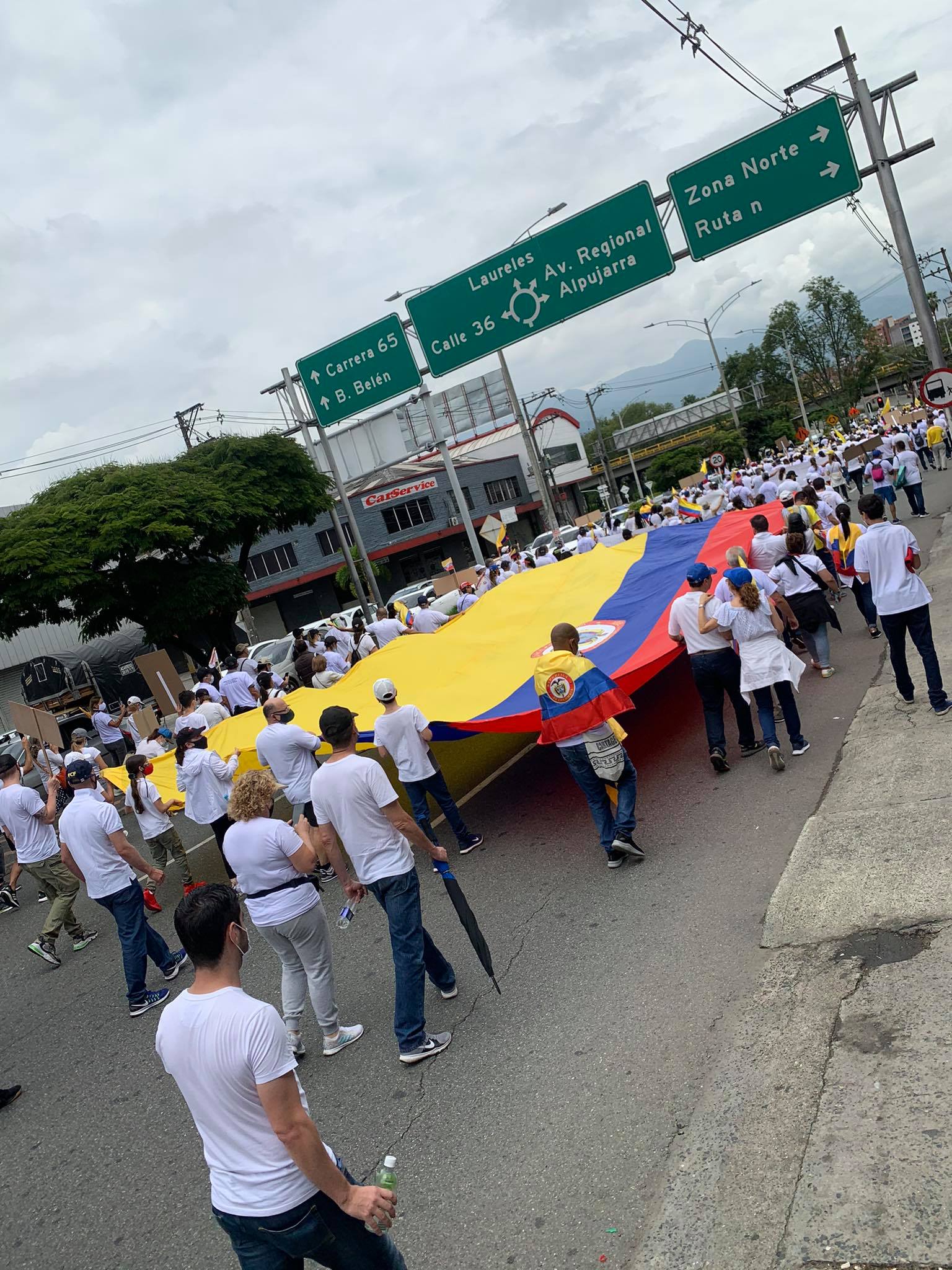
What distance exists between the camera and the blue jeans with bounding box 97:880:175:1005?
6.83m

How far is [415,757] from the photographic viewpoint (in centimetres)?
760

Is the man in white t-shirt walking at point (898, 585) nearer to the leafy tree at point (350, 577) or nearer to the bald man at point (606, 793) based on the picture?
the bald man at point (606, 793)

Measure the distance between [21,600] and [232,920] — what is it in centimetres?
2669

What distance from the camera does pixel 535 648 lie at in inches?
403

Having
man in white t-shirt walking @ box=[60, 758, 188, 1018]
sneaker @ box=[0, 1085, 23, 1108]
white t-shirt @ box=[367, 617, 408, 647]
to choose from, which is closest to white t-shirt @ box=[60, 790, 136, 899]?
man in white t-shirt walking @ box=[60, 758, 188, 1018]

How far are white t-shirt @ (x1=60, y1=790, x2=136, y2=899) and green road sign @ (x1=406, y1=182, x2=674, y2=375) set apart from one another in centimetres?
1118

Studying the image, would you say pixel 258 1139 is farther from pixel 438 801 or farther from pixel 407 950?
pixel 438 801

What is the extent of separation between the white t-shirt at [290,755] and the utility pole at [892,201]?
11534 mm

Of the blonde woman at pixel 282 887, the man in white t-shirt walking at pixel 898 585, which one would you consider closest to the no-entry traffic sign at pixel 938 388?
the man in white t-shirt walking at pixel 898 585

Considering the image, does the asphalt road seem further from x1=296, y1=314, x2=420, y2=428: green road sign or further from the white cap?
x1=296, y1=314, x2=420, y2=428: green road sign

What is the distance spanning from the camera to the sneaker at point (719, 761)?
7.69m

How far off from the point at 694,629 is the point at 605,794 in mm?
1805

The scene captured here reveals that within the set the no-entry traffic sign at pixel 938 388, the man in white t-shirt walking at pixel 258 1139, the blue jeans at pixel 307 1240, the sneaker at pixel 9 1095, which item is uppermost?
the no-entry traffic sign at pixel 938 388

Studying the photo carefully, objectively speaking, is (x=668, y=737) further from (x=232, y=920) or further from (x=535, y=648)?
(x=232, y=920)
